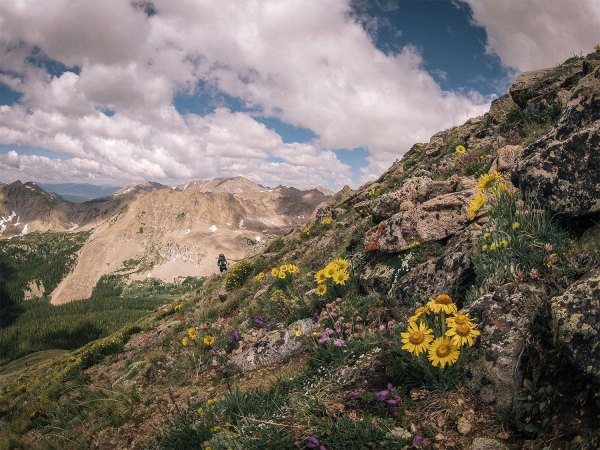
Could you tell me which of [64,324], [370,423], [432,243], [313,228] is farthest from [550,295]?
[64,324]

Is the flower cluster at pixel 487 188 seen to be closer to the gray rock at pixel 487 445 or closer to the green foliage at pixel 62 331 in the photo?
the gray rock at pixel 487 445

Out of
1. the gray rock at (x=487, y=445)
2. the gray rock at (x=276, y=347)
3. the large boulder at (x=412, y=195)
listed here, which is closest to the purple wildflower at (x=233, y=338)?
the gray rock at (x=276, y=347)

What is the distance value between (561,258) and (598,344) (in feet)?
5.23

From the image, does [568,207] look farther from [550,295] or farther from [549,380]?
[549,380]

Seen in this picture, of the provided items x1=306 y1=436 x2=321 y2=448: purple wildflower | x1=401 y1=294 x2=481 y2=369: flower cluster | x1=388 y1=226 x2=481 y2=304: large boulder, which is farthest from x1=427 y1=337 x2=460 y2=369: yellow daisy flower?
x1=388 y1=226 x2=481 y2=304: large boulder

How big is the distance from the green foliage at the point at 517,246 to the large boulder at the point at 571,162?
9.6 inches

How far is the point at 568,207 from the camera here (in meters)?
4.56

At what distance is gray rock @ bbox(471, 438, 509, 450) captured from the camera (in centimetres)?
298

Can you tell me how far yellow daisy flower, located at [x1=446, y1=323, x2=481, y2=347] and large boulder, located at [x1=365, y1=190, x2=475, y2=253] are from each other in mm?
3348

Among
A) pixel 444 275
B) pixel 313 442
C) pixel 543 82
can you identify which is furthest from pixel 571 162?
pixel 543 82

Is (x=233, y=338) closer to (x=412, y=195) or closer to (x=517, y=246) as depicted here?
(x=412, y=195)

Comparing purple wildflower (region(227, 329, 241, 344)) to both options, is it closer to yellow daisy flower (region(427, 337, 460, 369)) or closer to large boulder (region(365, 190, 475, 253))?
large boulder (region(365, 190, 475, 253))

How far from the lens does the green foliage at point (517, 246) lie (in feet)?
13.6

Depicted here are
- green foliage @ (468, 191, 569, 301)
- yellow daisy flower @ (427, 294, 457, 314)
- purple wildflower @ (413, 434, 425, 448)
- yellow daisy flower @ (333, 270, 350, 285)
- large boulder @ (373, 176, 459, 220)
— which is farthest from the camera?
large boulder @ (373, 176, 459, 220)
